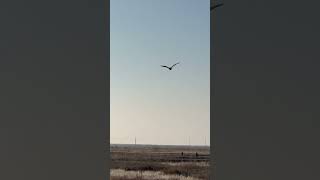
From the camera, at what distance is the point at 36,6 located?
3258mm

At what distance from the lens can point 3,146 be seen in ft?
10.4
